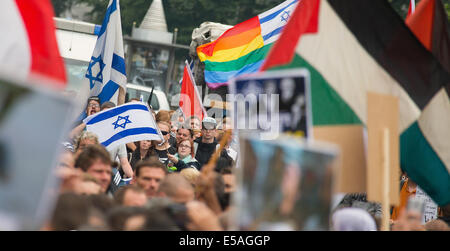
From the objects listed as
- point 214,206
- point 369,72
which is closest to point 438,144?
point 369,72

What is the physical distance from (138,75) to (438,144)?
64.3 ft

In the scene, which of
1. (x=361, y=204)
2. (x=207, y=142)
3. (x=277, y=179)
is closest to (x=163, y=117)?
(x=207, y=142)

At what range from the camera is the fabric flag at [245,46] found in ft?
38.7

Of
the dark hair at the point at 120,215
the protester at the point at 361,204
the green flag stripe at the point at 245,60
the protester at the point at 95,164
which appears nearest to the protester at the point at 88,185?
the protester at the point at 95,164

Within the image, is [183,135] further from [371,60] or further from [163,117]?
[371,60]

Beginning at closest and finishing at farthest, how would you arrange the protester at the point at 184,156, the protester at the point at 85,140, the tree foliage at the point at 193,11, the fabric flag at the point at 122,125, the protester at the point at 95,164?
the protester at the point at 95,164 < the protester at the point at 85,140 < the fabric flag at the point at 122,125 < the protester at the point at 184,156 < the tree foliage at the point at 193,11

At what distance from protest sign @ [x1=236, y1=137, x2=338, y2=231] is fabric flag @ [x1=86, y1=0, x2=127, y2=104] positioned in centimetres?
670

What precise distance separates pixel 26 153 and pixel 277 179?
1242 millimetres

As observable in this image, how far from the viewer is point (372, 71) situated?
19.5ft

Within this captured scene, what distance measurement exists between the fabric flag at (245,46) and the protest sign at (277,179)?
7734 millimetres

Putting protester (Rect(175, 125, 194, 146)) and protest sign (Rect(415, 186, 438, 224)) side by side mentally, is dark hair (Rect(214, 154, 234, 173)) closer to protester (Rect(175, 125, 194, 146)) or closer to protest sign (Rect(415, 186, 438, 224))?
protester (Rect(175, 125, 194, 146))

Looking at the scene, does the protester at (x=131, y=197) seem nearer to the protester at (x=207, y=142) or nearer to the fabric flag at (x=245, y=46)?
the protester at (x=207, y=142)

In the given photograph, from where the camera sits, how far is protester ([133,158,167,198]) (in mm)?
6434
